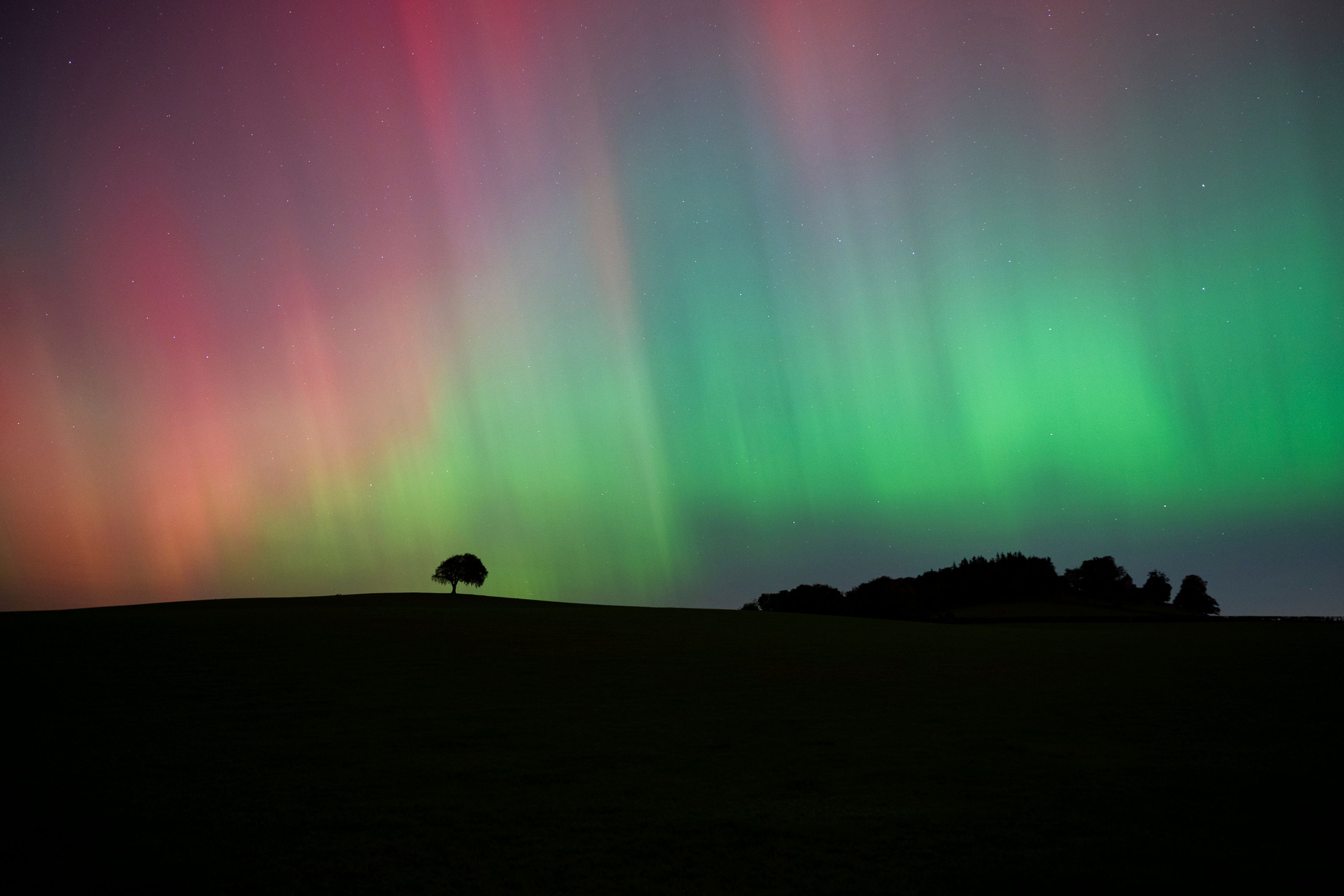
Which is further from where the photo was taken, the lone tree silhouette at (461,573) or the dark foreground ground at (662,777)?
the lone tree silhouette at (461,573)

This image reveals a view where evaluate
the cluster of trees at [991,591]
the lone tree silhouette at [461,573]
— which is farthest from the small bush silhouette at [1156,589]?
the lone tree silhouette at [461,573]

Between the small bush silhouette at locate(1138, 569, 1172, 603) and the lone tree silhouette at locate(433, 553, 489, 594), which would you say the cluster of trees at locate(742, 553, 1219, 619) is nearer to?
the small bush silhouette at locate(1138, 569, 1172, 603)

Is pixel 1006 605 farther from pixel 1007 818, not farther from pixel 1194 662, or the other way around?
pixel 1007 818

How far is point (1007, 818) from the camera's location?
8500 millimetres

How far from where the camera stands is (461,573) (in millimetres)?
104438

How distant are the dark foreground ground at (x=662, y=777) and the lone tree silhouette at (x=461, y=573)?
8036 centimetres

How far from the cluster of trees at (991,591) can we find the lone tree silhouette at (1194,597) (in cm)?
10

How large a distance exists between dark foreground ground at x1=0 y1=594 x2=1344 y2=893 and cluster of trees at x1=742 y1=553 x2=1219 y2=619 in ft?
275

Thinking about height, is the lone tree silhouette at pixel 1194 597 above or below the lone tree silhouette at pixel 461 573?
below

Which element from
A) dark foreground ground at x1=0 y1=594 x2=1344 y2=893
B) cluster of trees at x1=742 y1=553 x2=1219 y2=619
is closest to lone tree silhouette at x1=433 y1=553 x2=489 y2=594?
cluster of trees at x1=742 y1=553 x2=1219 y2=619

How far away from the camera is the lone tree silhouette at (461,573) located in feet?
343

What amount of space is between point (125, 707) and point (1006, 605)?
107 meters

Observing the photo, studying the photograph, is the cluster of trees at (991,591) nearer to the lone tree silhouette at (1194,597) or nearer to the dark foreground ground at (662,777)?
the lone tree silhouette at (1194,597)

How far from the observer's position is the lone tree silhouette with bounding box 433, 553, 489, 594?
10444cm
